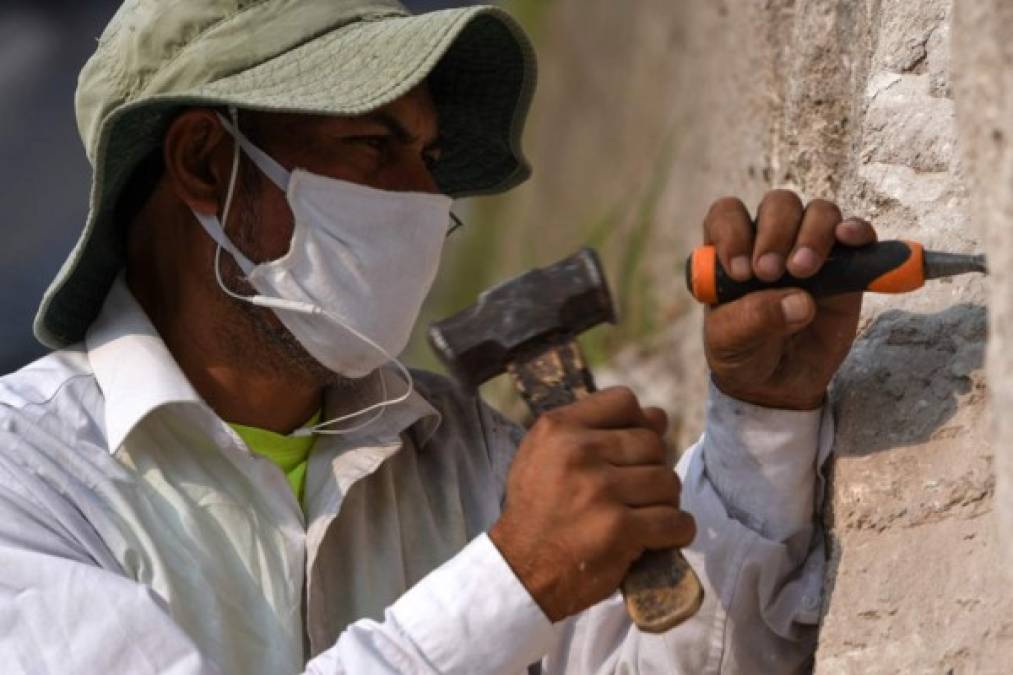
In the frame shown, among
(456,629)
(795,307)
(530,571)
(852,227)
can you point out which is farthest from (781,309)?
(456,629)

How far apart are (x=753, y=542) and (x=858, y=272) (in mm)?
458

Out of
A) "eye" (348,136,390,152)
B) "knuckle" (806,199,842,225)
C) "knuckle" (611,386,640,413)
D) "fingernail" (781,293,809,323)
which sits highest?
"eye" (348,136,390,152)

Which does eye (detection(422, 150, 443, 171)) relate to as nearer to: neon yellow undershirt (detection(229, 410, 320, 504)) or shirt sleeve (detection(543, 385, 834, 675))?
neon yellow undershirt (detection(229, 410, 320, 504))

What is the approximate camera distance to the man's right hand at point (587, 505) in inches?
84.3

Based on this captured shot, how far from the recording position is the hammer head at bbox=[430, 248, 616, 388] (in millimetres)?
2354

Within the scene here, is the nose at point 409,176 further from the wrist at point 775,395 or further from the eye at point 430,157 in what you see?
the wrist at point 775,395

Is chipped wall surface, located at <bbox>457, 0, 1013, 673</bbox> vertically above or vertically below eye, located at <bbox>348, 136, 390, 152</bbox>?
below

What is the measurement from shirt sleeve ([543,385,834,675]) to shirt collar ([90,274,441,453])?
20.0 inches

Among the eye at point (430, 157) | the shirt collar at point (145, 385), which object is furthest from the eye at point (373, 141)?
the shirt collar at point (145, 385)

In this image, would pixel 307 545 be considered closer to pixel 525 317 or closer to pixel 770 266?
pixel 525 317

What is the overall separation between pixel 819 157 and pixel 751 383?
2.00 feet

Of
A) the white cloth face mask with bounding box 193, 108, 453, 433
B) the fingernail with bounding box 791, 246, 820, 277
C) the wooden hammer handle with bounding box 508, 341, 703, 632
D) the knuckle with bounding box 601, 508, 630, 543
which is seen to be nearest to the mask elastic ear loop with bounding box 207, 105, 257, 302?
the white cloth face mask with bounding box 193, 108, 453, 433

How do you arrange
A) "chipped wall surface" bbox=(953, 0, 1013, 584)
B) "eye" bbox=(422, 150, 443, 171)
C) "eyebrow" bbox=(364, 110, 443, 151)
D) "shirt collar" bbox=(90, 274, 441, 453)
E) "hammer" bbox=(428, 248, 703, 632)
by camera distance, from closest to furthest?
1. "chipped wall surface" bbox=(953, 0, 1013, 584)
2. "hammer" bbox=(428, 248, 703, 632)
3. "shirt collar" bbox=(90, 274, 441, 453)
4. "eyebrow" bbox=(364, 110, 443, 151)
5. "eye" bbox=(422, 150, 443, 171)

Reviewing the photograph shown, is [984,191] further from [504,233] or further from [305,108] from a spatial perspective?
[504,233]
